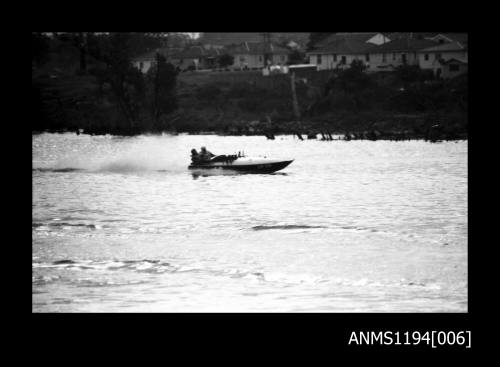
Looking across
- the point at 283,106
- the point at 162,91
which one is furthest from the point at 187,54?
the point at 283,106

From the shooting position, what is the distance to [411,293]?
1509cm

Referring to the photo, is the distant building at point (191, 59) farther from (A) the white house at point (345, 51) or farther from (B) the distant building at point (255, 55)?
(A) the white house at point (345, 51)

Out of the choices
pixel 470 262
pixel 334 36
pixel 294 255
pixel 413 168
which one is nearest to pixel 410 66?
pixel 334 36

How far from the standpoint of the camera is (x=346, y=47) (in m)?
89.6

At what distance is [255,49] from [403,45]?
21.8 m

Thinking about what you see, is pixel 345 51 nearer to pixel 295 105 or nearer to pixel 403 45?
pixel 403 45

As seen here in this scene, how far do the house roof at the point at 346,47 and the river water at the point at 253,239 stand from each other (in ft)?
145

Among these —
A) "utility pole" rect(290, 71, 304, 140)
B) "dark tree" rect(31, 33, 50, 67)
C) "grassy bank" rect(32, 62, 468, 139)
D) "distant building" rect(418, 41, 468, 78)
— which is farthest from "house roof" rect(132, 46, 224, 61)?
"distant building" rect(418, 41, 468, 78)

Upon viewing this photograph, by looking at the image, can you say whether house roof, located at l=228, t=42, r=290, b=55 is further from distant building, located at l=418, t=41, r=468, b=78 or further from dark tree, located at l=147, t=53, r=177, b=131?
distant building, located at l=418, t=41, r=468, b=78

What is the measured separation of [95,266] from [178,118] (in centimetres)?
6743

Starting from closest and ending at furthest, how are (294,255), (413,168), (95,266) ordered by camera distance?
1. (95,266)
2. (294,255)
3. (413,168)

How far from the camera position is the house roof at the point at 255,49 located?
338 feet

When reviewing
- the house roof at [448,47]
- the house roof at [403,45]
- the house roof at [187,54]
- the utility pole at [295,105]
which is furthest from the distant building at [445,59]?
the house roof at [187,54]
